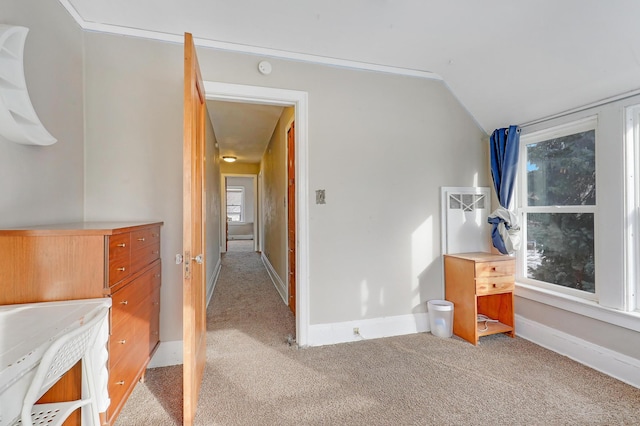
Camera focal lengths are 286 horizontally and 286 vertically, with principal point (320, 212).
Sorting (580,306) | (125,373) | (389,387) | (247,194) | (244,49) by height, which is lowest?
(389,387)

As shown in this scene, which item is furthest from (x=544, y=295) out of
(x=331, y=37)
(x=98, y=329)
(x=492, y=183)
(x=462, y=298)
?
(x=98, y=329)

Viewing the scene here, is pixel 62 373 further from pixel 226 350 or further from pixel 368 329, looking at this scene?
pixel 368 329

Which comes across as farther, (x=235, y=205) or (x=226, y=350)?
(x=235, y=205)

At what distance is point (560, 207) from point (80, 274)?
327 cm

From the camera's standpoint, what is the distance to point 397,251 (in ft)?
8.64

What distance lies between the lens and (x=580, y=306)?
214 centimetres

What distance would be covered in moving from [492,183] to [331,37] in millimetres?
2064

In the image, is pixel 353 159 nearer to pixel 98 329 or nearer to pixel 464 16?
pixel 464 16

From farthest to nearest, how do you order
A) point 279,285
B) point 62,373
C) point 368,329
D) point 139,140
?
point 279,285 < point 368,329 < point 139,140 < point 62,373

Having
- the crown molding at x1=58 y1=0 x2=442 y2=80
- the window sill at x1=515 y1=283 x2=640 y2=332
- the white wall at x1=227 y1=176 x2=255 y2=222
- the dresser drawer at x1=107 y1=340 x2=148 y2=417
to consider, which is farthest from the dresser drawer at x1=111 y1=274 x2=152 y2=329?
the white wall at x1=227 y1=176 x2=255 y2=222

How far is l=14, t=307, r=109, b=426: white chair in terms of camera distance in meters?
0.74

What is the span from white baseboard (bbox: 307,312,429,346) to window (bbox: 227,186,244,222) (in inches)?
368

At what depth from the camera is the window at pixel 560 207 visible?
2.21 meters

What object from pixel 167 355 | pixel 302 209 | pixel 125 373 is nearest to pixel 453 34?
pixel 302 209
